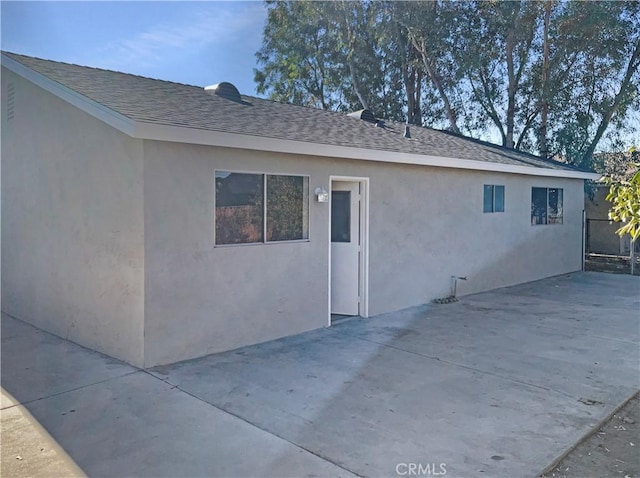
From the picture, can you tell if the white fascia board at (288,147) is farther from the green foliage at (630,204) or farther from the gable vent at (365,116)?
the green foliage at (630,204)

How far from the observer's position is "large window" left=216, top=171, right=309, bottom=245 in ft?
20.4

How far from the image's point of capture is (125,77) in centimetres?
833

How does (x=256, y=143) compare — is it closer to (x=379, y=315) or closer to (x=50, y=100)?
(x=50, y=100)

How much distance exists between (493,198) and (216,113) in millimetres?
6486

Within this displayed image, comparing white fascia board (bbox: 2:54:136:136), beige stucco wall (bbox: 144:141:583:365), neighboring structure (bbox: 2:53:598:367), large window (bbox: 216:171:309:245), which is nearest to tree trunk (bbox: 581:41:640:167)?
beige stucco wall (bbox: 144:141:583:365)

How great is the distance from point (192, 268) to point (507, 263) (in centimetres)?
793

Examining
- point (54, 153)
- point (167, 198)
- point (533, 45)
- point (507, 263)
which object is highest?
point (533, 45)

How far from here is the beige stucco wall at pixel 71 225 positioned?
18.6 feet

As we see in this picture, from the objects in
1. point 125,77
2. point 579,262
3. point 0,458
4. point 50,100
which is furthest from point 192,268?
point 579,262

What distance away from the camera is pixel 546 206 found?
42.3ft

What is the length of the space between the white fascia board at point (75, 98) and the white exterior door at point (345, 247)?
142 inches

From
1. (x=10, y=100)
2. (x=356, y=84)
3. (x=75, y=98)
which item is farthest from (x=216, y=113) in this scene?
(x=356, y=84)

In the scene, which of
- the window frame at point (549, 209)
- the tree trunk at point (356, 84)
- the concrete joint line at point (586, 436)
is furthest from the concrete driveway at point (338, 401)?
the tree trunk at point (356, 84)

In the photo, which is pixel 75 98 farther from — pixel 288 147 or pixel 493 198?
pixel 493 198
